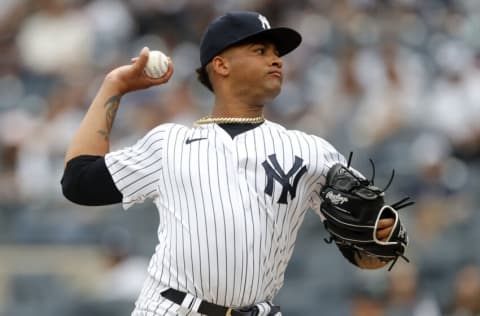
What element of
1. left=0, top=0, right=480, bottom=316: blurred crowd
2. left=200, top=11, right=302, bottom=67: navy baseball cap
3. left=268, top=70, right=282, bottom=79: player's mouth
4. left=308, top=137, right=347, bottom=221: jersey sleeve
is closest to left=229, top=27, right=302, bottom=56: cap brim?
left=200, top=11, right=302, bottom=67: navy baseball cap

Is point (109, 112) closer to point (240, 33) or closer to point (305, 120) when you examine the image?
point (240, 33)

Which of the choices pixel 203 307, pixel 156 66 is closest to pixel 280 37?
pixel 156 66

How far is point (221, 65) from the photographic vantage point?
3500mm

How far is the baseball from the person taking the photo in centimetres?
346

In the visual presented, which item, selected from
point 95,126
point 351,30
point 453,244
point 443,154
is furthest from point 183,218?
point 351,30

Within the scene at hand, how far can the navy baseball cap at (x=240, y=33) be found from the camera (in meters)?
3.42

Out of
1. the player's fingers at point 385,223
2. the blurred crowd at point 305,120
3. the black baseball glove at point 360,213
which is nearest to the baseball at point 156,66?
the black baseball glove at point 360,213

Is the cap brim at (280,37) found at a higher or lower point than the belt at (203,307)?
higher

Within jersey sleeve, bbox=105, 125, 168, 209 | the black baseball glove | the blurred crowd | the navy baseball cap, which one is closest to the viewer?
the black baseball glove

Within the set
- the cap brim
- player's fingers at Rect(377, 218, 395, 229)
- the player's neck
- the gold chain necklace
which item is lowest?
player's fingers at Rect(377, 218, 395, 229)

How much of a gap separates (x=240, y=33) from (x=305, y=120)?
4423 mm

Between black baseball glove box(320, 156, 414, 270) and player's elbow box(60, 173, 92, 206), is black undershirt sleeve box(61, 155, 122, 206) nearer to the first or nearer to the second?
player's elbow box(60, 173, 92, 206)

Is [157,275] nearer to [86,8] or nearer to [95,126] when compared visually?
[95,126]

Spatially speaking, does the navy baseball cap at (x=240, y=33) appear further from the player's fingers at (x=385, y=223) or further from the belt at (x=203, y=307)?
the belt at (x=203, y=307)
